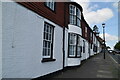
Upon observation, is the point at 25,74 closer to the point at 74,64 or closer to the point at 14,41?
the point at 14,41

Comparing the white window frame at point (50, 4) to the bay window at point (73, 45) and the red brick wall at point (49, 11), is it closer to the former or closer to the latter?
the red brick wall at point (49, 11)

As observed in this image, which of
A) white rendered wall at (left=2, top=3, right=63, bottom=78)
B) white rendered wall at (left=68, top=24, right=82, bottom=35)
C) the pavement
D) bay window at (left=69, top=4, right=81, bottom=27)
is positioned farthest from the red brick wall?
the pavement

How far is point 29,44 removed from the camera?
7648mm

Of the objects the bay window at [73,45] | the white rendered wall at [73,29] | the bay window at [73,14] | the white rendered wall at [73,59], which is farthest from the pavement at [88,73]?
the bay window at [73,14]

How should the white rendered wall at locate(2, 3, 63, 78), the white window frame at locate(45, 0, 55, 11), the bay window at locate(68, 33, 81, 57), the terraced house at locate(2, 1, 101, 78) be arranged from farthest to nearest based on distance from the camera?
the bay window at locate(68, 33, 81, 57) → the white window frame at locate(45, 0, 55, 11) → the terraced house at locate(2, 1, 101, 78) → the white rendered wall at locate(2, 3, 63, 78)

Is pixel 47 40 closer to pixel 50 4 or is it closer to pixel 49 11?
pixel 49 11

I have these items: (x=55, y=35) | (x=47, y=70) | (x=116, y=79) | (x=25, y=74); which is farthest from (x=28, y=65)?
(x=116, y=79)

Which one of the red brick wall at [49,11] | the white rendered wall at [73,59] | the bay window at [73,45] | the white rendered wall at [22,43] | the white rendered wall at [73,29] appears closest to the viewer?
the white rendered wall at [22,43]

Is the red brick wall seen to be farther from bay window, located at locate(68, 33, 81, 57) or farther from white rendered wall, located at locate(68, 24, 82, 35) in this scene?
bay window, located at locate(68, 33, 81, 57)

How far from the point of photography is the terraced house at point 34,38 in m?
6.13

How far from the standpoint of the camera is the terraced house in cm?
613

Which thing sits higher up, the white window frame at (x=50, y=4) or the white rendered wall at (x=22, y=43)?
the white window frame at (x=50, y=4)

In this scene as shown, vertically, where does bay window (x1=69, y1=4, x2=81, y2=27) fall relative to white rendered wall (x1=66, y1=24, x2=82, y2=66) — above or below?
above

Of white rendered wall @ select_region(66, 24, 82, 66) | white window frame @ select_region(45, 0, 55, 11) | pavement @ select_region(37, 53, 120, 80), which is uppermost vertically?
white window frame @ select_region(45, 0, 55, 11)
